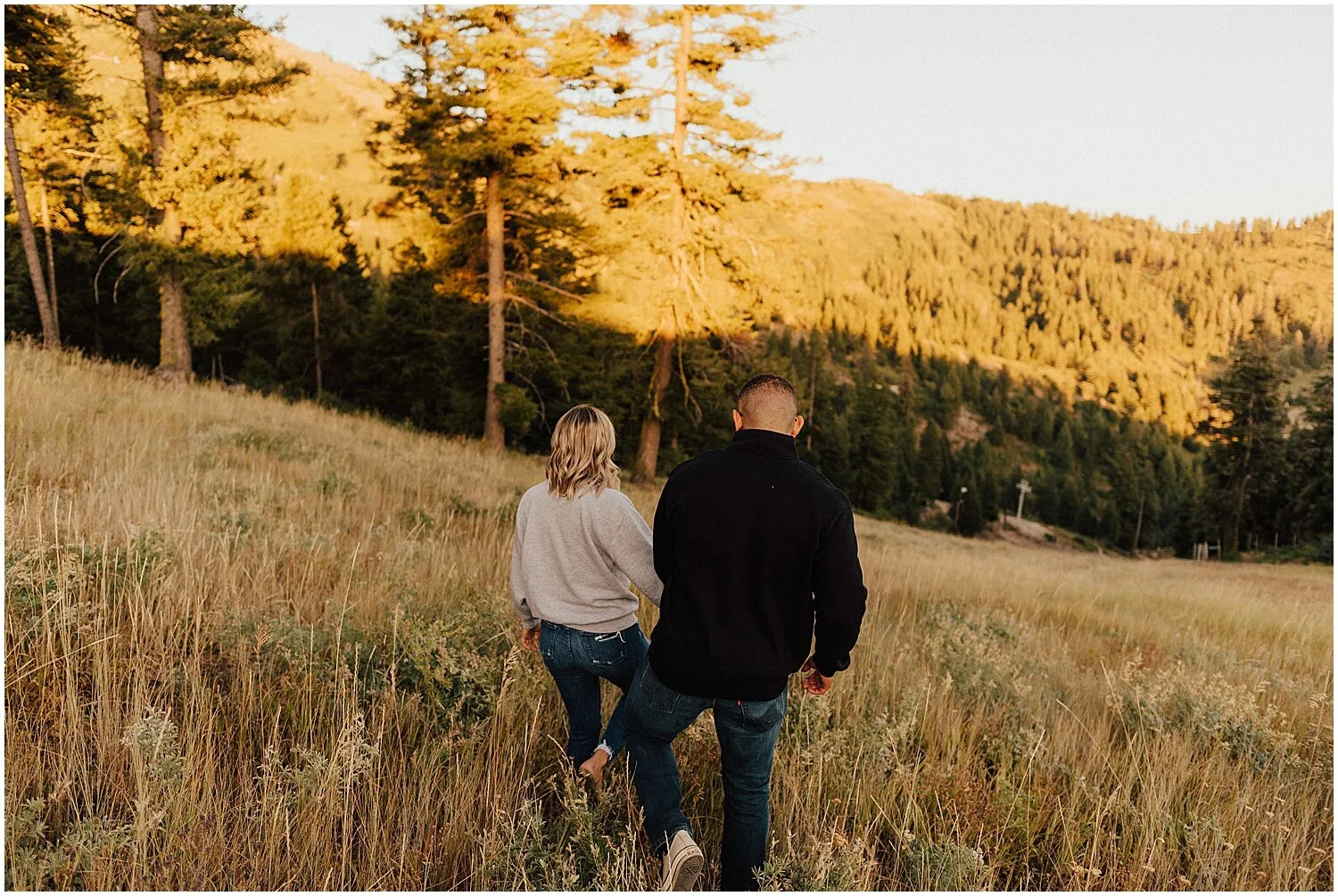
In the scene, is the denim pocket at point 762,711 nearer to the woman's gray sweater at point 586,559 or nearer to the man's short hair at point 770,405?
the woman's gray sweater at point 586,559

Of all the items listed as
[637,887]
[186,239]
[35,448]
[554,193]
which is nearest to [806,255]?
[554,193]

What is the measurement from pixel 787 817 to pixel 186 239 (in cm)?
1757

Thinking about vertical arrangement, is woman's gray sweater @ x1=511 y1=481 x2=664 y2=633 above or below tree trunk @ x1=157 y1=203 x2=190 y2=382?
below

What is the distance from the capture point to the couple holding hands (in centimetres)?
268

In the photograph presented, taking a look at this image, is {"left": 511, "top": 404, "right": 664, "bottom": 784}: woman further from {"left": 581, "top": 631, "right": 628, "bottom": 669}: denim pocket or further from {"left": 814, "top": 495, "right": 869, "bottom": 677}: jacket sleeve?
{"left": 814, "top": 495, "right": 869, "bottom": 677}: jacket sleeve

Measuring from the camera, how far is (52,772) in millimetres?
2822

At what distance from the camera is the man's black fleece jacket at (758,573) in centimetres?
266

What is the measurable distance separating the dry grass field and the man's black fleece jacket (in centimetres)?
78

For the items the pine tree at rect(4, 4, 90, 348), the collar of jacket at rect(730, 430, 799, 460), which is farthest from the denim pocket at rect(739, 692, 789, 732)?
the pine tree at rect(4, 4, 90, 348)

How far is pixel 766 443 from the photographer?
277 cm

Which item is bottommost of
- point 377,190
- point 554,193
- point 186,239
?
point 186,239

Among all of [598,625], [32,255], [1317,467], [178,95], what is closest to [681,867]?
[598,625]

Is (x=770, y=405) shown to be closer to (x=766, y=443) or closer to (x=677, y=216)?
(x=766, y=443)

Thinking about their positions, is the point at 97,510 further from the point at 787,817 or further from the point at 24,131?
the point at 24,131
